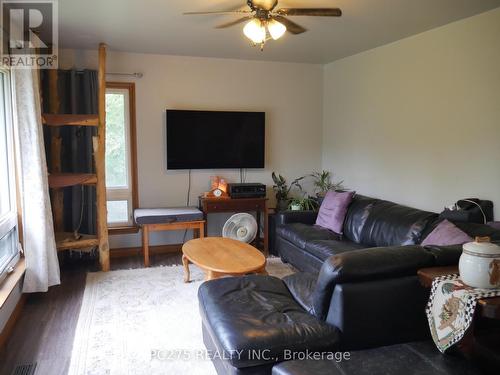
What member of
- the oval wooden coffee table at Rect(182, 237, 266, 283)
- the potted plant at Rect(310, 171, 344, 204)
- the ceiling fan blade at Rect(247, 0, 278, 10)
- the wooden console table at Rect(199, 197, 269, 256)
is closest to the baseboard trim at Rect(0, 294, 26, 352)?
the oval wooden coffee table at Rect(182, 237, 266, 283)

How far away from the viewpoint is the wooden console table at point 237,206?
4770 mm

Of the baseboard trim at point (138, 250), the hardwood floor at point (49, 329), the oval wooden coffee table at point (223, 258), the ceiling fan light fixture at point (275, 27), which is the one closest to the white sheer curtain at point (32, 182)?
the hardwood floor at point (49, 329)

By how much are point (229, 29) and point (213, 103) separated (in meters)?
1.44

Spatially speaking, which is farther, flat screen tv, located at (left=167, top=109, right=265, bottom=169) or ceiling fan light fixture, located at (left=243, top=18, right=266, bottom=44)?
flat screen tv, located at (left=167, top=109, right=265, bottom=169)

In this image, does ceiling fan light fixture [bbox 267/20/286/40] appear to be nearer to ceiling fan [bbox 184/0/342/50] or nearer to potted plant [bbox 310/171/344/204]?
ceiling fan [bbox 184/0/342/50]

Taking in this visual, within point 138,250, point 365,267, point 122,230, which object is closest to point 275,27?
point 365,267

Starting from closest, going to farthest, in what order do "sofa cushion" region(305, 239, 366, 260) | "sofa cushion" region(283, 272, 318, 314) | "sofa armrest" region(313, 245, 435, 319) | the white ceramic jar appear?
the white ceramic jar → "sofa armrest" region(313, 245, 435, 319) → "sofa cushion" region(283, 272, 318, 314) → "sofa cushion" region(305, 239, 366, 260)

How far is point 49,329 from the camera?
9.83 feet

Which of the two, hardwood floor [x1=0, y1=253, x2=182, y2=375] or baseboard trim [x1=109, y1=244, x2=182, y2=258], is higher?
baseboard trim [x1=109, y1=244, x2=182, y2=258]

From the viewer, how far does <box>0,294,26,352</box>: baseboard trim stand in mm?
2756

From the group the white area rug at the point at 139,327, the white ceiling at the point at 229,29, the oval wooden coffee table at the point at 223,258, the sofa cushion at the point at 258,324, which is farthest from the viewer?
the oval wooden coffee table at the point at 223,258

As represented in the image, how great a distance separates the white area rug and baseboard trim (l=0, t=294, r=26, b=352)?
0.46m

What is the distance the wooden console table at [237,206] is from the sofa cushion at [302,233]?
0.46m

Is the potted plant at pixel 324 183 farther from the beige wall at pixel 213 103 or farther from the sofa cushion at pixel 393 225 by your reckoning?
the sofa cushion at pixel 393 225
